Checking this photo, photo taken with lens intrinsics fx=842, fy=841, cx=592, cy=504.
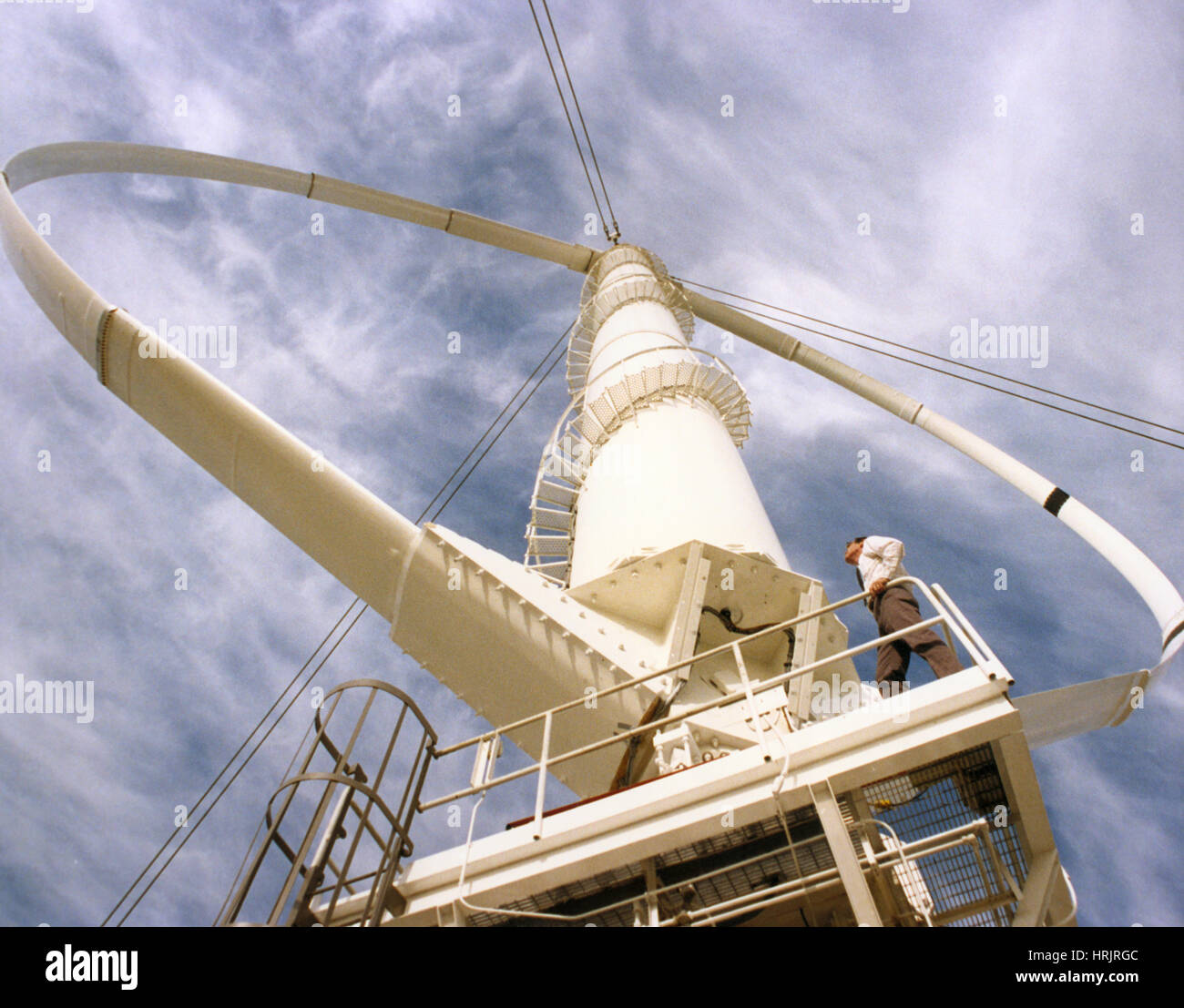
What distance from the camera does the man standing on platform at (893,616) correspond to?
5965mm

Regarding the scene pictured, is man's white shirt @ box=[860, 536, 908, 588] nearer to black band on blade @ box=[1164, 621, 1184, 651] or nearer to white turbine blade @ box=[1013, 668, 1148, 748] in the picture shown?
black band on blade @ box=[1164, 621, 1184, 651]

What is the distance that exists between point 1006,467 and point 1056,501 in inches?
50.7

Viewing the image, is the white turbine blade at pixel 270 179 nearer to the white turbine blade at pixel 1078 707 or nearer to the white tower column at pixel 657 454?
the white tower column at pixel 657 454

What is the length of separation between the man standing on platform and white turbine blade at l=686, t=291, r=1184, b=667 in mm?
1350

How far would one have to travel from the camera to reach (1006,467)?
11.4 meters

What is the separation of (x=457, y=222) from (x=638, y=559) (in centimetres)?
1707

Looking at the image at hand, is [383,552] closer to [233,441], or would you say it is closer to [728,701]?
[233,441]

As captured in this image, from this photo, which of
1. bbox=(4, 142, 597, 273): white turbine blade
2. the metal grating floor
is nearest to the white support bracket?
the metal grating floor

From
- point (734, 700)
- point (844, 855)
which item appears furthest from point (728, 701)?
point (844, 855)

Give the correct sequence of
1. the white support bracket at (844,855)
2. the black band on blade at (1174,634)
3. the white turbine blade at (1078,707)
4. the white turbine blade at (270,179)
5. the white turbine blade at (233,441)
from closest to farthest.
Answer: the white support bracket at (844,855), the white turbine blade at (1078,707), the black band on blade at (1174,634), the white turbine blade at (233,441), the white turbine blade at (270,179)

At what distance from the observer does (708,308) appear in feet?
73.6

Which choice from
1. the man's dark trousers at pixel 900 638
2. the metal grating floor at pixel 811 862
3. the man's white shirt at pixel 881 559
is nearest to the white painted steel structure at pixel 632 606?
the metal grating floor at pixel 811 862
